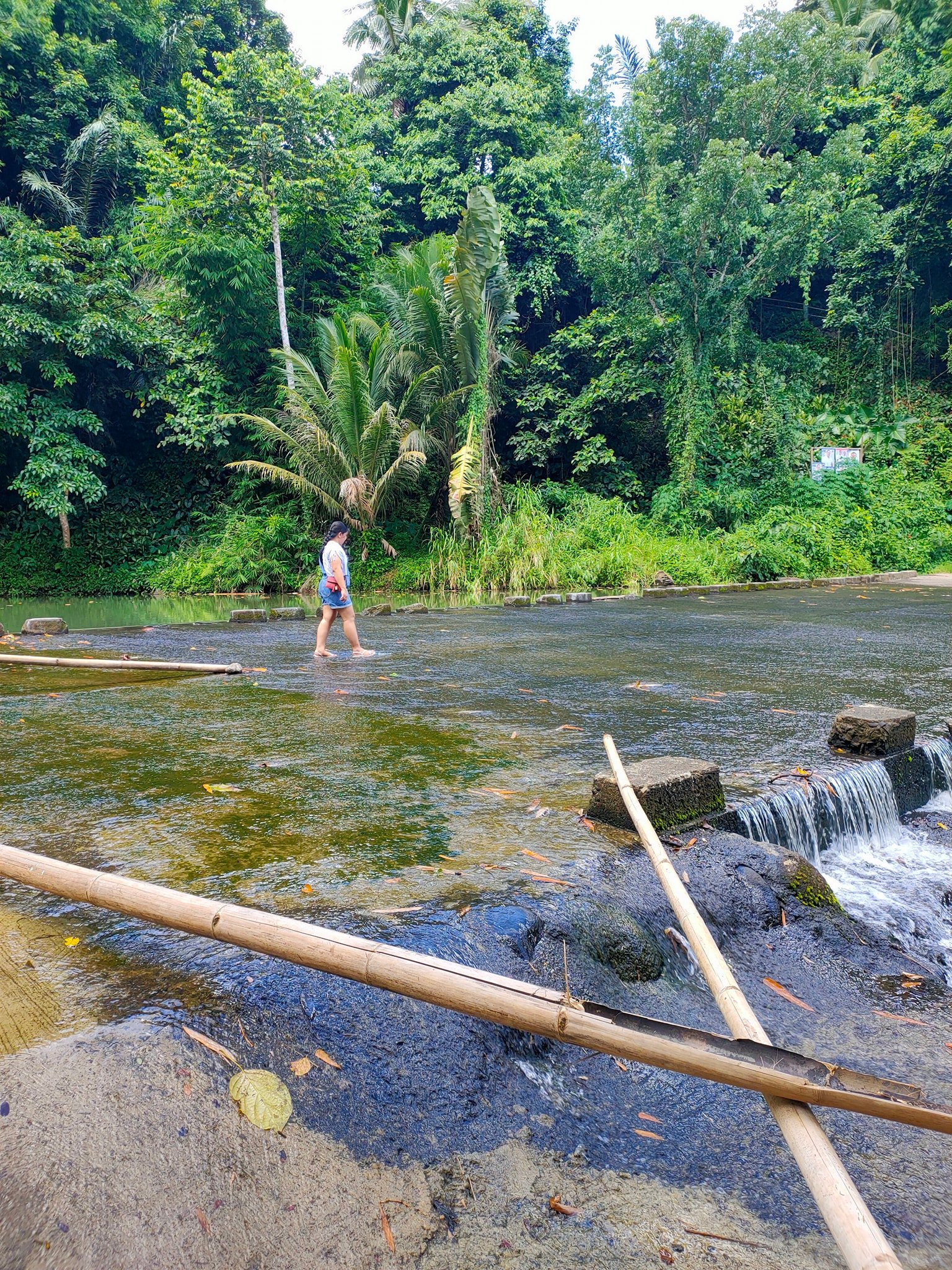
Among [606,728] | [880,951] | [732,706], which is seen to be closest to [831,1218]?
[880,951]

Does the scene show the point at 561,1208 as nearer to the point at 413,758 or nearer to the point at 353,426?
the point at 413,758

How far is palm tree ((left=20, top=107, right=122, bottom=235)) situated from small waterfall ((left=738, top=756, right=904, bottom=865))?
2169 cm

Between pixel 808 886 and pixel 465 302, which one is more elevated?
pixel 465 302

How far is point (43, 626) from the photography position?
9.52 metres

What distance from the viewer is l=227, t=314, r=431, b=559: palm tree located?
52.9 feet

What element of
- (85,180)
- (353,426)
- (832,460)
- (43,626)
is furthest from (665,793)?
(85,180)

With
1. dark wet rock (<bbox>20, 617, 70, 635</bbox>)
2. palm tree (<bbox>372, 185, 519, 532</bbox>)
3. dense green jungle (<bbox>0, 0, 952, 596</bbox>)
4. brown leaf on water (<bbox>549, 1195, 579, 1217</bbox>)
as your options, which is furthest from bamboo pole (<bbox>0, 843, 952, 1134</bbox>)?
palm tree (<bbox>372, 185, 519, 532</bbox>)

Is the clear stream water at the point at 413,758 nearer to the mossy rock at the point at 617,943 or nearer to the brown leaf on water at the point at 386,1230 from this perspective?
the mossy rock at the point at 617,943

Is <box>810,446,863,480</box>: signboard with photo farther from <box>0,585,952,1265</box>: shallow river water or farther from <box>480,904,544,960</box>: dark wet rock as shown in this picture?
<box>480,904,544,960</box>: dark wet rock

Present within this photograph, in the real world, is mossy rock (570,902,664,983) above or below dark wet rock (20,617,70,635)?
below

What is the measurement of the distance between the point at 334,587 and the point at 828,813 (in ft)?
16.1

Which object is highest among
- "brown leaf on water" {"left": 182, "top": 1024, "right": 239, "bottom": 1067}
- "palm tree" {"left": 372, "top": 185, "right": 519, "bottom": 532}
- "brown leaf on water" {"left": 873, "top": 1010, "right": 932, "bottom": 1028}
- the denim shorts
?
"palm tree" {"left": 372, "top": 185, "right": 519, "bottom": 532}

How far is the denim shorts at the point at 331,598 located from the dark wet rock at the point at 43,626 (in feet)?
13.5

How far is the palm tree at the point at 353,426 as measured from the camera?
16.1 m
